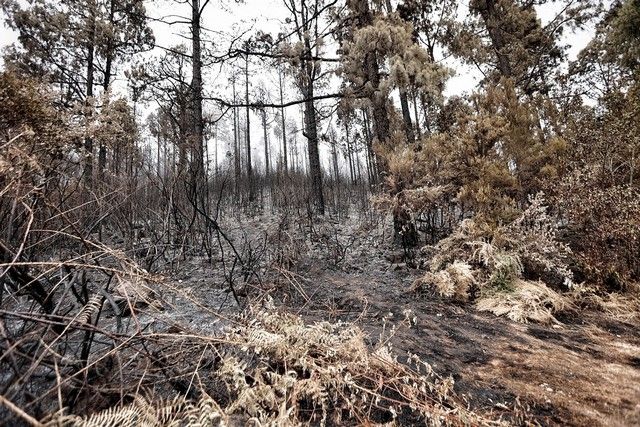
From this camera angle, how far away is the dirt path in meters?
1.65

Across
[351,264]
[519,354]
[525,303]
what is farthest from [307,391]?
[351,264]

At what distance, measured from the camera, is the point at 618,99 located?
5.10 metres

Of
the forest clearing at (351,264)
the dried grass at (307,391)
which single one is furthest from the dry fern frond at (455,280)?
the dried grass at (307,391)

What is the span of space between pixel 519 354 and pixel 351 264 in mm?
3051

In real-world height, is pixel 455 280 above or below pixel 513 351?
above

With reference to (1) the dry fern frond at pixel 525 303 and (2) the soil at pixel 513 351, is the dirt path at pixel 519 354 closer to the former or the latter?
(2) the soil at pixel 513 351

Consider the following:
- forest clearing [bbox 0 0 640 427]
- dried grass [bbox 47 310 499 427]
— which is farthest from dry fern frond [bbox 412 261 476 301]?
dried grass [bbox 47 310 499 427]

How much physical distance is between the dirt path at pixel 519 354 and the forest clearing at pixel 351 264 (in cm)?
2

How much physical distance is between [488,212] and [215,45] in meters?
6.45

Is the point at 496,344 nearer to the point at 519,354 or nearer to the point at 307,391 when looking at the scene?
the point at 519,354

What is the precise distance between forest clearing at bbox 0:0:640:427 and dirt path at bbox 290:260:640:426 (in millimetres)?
19

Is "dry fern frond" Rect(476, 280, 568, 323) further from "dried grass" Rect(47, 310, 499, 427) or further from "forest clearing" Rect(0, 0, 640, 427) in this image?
"dried grass" Rect(47, 310, 499, 427)

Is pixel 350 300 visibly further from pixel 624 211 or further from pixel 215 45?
pixel 215 45

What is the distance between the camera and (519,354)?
2365mm
